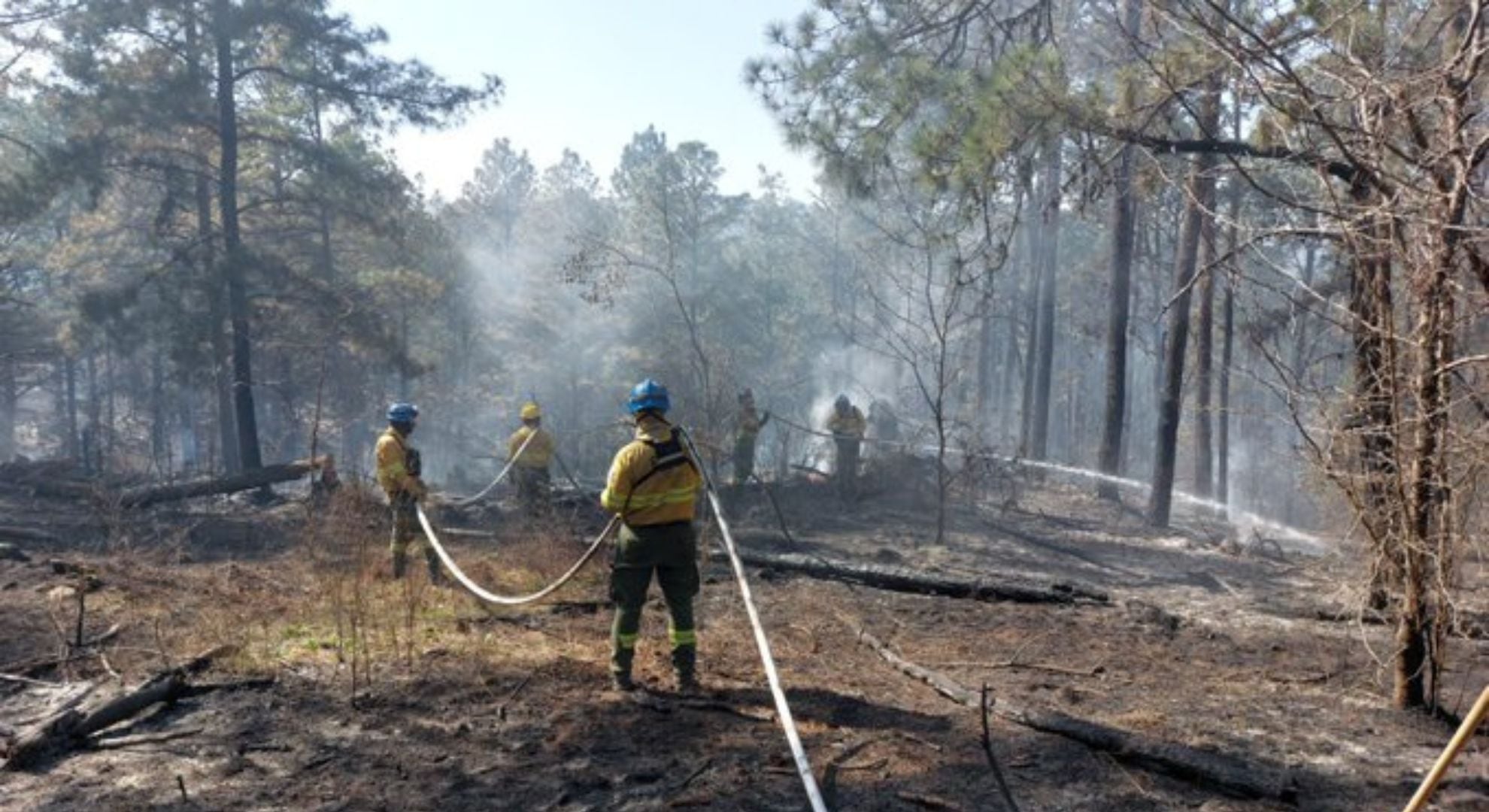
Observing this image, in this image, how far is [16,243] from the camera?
33.4m

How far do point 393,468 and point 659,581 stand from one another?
4.24 m

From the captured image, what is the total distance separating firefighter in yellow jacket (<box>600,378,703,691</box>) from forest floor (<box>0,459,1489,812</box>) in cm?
31

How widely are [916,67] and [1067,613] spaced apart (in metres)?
5.65

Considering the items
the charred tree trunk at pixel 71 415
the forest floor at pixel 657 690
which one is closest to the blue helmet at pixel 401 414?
the forest floor at pixel 657 690

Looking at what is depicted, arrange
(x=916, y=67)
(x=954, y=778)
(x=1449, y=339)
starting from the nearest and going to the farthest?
(x=954, y=778)
(x=1449, y=339)
(x=916, y=67)

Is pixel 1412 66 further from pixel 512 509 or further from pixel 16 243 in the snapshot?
pixel 16 243

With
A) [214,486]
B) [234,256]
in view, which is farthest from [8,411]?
[214,486]

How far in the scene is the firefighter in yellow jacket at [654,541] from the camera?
21.6 feet

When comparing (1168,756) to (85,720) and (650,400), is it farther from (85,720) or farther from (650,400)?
(85,720)

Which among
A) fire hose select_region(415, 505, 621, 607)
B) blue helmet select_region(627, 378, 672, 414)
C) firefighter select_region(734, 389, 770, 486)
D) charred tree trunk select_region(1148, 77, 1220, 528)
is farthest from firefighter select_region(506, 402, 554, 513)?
charred tree trunk select_region(1148, 77, 1220, 528)

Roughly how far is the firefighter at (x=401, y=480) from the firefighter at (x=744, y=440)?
6740mm

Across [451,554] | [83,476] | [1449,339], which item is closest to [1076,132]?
[1449,339]

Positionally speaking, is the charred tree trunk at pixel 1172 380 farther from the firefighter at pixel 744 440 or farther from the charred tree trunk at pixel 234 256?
Answer: the charred tree trunk at pixel 234 256

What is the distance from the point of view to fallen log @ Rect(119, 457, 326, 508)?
1442 cm
